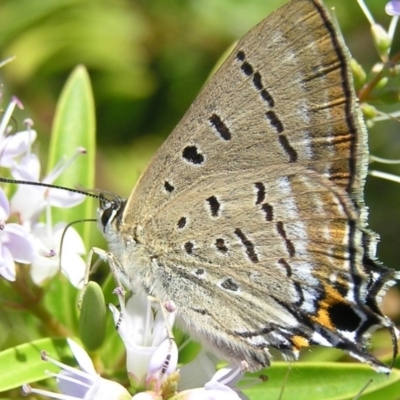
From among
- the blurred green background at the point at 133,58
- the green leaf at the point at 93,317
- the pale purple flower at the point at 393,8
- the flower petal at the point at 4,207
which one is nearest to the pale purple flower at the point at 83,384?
the green leaf at the point at 93,317

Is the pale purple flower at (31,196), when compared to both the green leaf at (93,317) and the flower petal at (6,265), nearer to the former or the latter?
the flower petal at (6,265)

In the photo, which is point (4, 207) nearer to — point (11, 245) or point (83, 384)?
point (11, 245)

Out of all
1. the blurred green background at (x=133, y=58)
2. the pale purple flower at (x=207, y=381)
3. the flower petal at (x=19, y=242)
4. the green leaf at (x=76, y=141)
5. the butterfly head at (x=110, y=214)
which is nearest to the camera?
the pale purple flower at (x=207, y=381)

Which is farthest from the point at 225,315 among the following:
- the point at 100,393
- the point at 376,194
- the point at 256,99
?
the point at 376,194

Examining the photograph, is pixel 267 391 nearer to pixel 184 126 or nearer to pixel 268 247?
pixel 268 247

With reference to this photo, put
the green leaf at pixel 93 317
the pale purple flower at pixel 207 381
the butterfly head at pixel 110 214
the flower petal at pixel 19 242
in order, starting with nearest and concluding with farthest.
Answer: the pale purple flower at pixel 207 381 → the green leaf at pixel 93 317 → the flower petal at pixel 19 242 → the butterfly head at pixel 110 214

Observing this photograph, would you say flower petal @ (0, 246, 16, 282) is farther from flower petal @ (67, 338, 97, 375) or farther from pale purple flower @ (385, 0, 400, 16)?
pale purple flower @ (385, 0, 400, 16)

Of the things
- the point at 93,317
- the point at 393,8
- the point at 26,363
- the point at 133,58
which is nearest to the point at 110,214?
the point at 93,317
